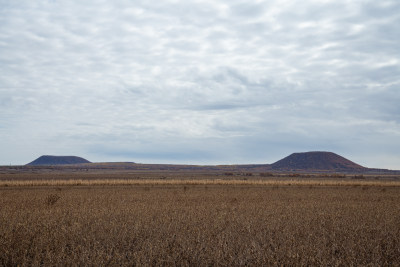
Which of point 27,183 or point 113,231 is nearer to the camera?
point 113,231

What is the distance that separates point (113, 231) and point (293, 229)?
20.5 feet

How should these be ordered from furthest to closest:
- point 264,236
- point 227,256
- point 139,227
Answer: point 139,227 → point 264,236 → point 227,256

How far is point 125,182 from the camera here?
4741 centimetres

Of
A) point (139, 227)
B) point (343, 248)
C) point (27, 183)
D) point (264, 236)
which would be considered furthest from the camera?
point (27, 183)

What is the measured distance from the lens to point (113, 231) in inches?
457

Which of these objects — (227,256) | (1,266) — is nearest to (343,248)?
(227,256)

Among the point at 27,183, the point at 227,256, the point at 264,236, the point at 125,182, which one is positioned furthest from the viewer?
the point at 125,182

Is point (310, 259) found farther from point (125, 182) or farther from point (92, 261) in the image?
point (125, 182)

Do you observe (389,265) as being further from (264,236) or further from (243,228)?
(243,228)

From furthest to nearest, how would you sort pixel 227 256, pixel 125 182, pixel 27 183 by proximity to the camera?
pixel 125 182 < pixel 27 183 < pixel 227 256

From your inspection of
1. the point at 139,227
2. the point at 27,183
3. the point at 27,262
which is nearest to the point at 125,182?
the point at 27,183

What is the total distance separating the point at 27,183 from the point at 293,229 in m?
40.0

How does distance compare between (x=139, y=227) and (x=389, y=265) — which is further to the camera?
(x=139, y=227)

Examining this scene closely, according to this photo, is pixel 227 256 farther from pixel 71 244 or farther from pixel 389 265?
pixel 71 244
